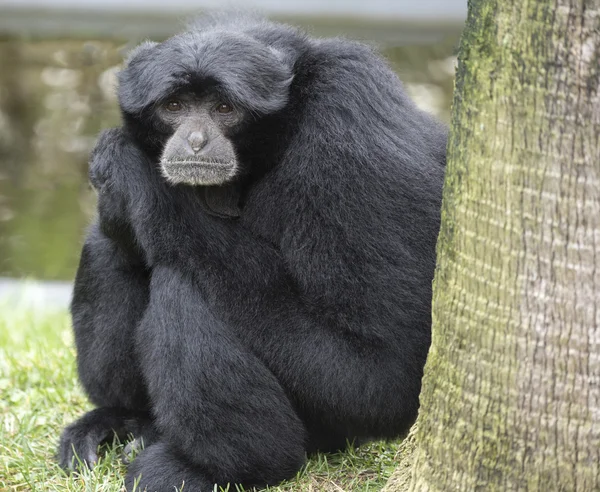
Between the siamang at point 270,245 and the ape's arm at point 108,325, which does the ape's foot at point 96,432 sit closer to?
the ape's arm at point 108,325

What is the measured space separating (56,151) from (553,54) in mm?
12632

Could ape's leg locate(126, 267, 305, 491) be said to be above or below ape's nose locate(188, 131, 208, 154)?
below

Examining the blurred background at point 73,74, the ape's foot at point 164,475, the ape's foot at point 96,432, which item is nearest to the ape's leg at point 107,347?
the ape's foot at point 96,432

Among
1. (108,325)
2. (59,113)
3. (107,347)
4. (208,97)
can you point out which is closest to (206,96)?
(208,97)

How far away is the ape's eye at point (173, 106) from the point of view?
467 cm

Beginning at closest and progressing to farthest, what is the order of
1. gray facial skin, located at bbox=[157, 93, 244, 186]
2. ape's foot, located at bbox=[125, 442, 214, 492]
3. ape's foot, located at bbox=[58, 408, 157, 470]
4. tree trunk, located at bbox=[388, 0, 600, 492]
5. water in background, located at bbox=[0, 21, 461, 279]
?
tree trunk, located at bbox=[388, 0, 600, 492]
ape's foot, located at bbox=[125, 442, 214, 492]
gray facial skin, located at bbox=[157, 93, 244, 186]
ape's foot, located at bbox=[58, 408, 157, 470]
water in background, located at bbox=[0, 21, 461, 279]

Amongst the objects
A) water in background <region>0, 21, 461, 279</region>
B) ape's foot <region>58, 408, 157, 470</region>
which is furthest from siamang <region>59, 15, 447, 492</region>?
water in background <region>0, 21, 461, 279</region>

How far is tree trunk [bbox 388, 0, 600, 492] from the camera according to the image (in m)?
2.90

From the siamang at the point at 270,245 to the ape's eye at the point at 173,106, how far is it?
11mm

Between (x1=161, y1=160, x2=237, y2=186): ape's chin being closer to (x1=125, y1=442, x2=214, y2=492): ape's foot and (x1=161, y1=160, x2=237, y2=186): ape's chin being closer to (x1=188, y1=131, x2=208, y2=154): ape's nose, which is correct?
(x1=188, y1=131, x2=208, y2=154): ape's nose

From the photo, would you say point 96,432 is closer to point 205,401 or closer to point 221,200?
point 205,401

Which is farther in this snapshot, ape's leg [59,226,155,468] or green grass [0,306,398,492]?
ape's leg [59,226,155,468]

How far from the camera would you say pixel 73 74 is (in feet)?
46.1

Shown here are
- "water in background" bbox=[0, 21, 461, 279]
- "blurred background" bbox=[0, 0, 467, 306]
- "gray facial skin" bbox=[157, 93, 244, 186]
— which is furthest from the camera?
"water in background" bbox=[0, 21, 461, 279]
